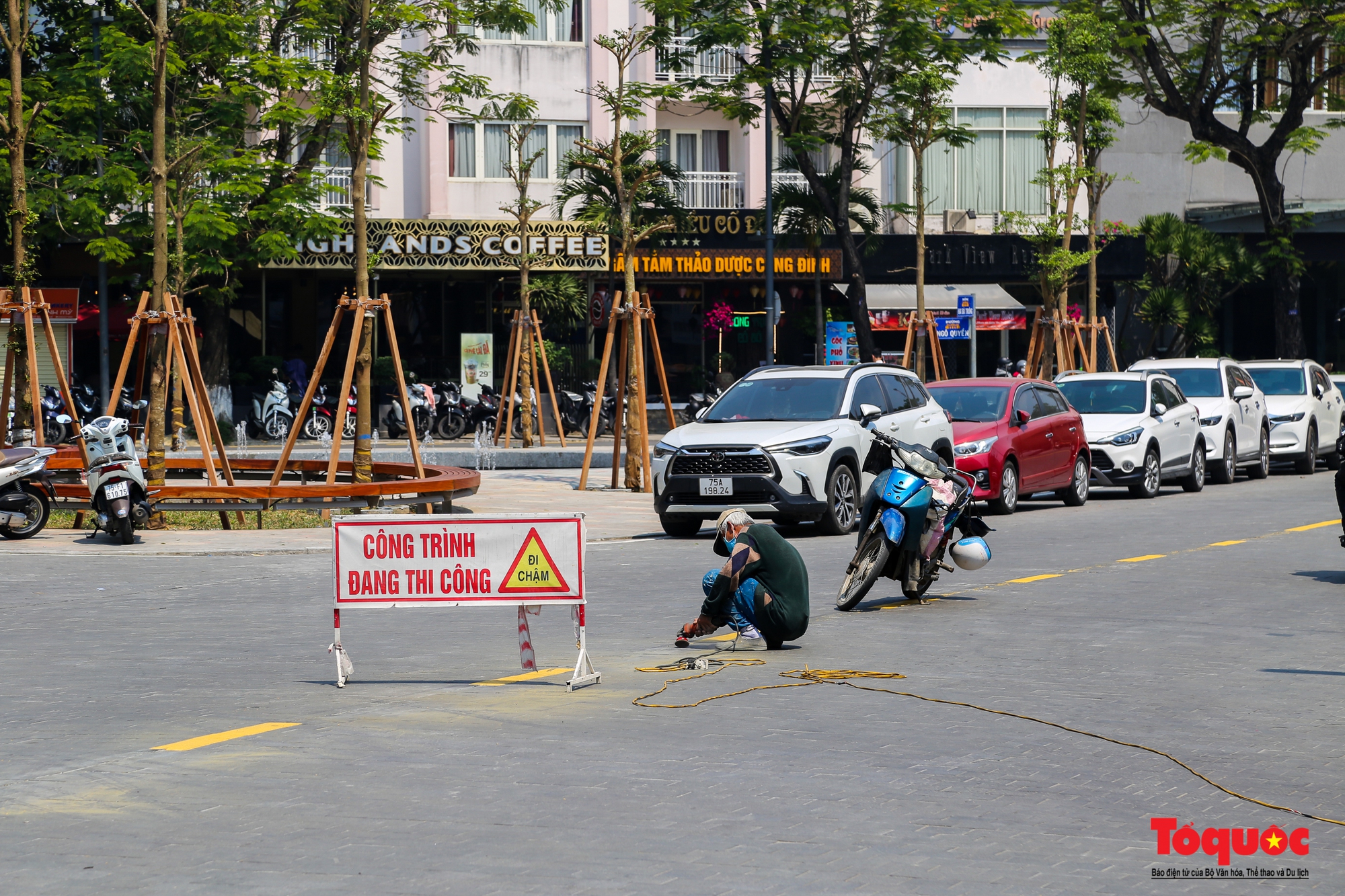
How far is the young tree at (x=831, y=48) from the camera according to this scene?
3072 cm

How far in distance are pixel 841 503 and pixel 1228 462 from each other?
1067 centimetres

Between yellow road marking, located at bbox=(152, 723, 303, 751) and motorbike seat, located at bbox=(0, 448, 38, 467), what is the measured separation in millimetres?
11279

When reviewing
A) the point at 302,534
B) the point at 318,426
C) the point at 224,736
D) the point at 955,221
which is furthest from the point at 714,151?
the point at 224,736

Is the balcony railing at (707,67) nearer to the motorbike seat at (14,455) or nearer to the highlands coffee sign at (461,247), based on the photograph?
the highlands coffee sign at (461,247)

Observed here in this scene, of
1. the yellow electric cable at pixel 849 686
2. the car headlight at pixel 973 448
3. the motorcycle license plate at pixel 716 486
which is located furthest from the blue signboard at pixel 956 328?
the yellow electric cable at pixel 849 686

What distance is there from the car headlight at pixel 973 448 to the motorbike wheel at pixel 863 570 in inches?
315

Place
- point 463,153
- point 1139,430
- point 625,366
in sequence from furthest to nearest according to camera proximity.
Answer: point 463,153
point 625,366
point 1139,430

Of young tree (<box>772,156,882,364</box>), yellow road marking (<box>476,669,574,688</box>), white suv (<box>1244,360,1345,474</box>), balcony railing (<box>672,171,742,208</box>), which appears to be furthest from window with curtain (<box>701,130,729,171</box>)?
yellow road marking (<box>476,669,574,688</box>)

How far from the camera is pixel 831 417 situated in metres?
19.1

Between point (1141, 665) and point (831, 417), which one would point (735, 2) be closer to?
point (831, 417)

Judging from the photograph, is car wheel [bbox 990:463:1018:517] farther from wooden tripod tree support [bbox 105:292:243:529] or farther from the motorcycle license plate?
wooden tripod tree support [bbox 105:292:243:529]

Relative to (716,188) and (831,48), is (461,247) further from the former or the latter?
(831,48)

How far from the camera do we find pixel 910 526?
12805 millimetres

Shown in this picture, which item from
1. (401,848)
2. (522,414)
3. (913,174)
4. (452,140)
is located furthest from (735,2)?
(401,848)
